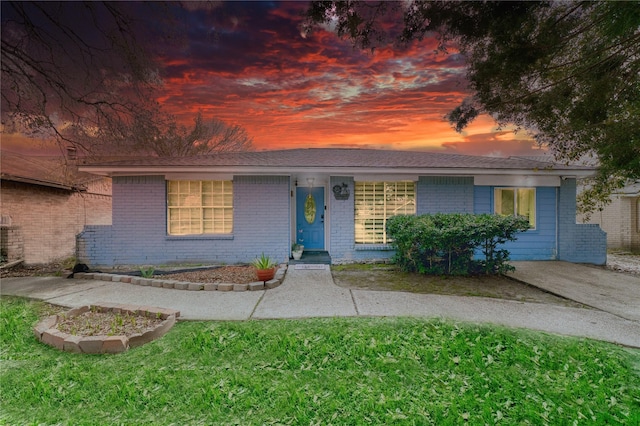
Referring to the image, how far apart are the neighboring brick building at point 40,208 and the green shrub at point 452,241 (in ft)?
34.5

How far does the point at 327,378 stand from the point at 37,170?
12308 millimetres

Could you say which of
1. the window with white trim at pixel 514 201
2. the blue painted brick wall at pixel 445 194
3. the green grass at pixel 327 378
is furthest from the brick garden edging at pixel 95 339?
the window with white trim at pixel 514 201

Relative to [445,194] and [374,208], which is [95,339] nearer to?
[374,208]

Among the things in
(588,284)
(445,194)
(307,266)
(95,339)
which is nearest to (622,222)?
(588,284)

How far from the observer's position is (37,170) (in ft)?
34.0

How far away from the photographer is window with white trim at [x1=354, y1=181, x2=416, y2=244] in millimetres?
9133

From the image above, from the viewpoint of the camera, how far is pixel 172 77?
8.32 meters

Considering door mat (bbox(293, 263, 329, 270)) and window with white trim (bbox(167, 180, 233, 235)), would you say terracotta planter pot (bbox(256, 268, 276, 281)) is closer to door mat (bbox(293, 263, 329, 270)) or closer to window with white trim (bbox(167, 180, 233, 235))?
door mat (bbox(293, 263, 329, 270))

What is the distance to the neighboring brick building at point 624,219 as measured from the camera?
41.3 feet

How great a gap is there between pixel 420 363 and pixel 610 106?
230 inches

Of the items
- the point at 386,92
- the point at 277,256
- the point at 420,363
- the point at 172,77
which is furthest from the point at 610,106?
the point at 172,77

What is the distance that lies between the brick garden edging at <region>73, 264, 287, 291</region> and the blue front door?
2.62 metres

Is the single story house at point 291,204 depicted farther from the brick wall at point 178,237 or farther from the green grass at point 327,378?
the green grass at point 327,378

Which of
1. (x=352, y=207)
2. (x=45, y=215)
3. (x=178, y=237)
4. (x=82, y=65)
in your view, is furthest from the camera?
(x=45, y=215)
